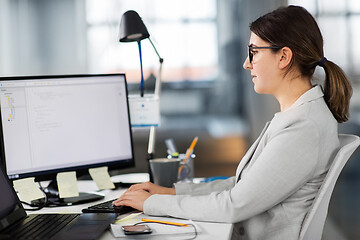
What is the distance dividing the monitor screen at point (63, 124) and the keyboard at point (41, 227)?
0.25m

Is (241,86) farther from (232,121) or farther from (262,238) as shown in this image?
(262,238)

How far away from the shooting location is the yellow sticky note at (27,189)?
1.33m

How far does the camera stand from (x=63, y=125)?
1463mm

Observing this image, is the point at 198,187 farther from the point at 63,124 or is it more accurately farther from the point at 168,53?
the point at 168,53

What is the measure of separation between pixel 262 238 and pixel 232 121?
4.76 metres

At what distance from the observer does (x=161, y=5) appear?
6.02 meters

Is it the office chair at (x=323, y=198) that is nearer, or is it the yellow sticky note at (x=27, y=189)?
the office chair at (x=323, y=198)

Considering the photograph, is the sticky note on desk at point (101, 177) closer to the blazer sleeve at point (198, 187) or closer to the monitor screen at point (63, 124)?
the monitor screen at point (63, 124)

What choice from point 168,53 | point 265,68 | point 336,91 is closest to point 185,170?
point 265,68

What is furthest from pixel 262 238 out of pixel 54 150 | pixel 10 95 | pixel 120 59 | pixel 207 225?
pixel 120 59

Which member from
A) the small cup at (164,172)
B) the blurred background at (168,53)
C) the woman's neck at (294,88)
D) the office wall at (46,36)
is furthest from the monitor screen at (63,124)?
the office wall at (46,36)

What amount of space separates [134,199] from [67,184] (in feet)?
1.01

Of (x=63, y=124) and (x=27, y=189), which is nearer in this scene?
(x=27, y=189)

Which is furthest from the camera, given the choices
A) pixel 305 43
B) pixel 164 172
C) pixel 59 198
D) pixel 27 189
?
pixel 164 172
